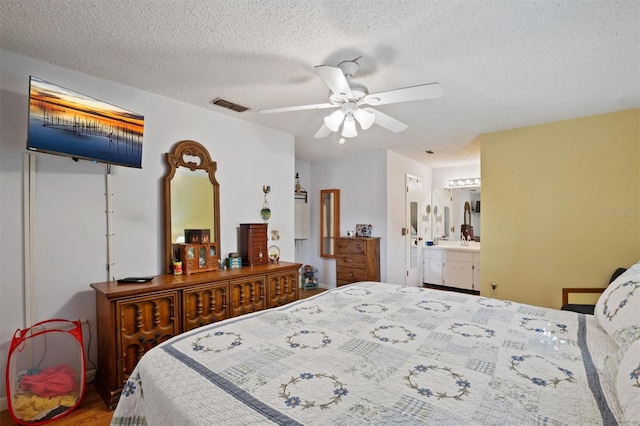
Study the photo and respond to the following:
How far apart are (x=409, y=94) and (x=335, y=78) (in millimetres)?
500

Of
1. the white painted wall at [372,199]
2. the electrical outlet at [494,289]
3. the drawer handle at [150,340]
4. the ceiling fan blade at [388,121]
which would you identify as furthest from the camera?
the white painted wall at [372,199]

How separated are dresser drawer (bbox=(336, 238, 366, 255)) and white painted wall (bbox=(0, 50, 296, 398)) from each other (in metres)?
2.08

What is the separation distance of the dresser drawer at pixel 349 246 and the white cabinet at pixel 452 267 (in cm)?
168

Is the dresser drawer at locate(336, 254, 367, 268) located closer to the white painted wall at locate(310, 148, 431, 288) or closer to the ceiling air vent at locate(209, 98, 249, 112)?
the white painted wall at locate(310, 148, 431, 288)

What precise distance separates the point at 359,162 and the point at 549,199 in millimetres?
2645

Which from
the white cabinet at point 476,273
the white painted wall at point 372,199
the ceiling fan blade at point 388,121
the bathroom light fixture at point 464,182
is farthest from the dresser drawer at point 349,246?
the bathroom light fixture at point 464,182

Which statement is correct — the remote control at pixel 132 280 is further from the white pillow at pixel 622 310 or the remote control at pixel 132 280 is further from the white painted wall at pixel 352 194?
the white painted wall at pixel 352 194

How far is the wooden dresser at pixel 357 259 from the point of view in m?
4.55

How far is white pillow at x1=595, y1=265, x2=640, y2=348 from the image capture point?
1.20 meters

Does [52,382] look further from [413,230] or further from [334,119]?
[413,230]

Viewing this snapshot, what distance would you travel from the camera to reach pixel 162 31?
173cm

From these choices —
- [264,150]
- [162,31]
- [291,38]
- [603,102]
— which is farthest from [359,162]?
[162,31]

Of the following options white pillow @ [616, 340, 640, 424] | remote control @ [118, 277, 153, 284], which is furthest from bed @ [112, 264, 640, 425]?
remote control @ [118, 277, 153, 284]

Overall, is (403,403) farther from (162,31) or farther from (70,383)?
(70,383)
